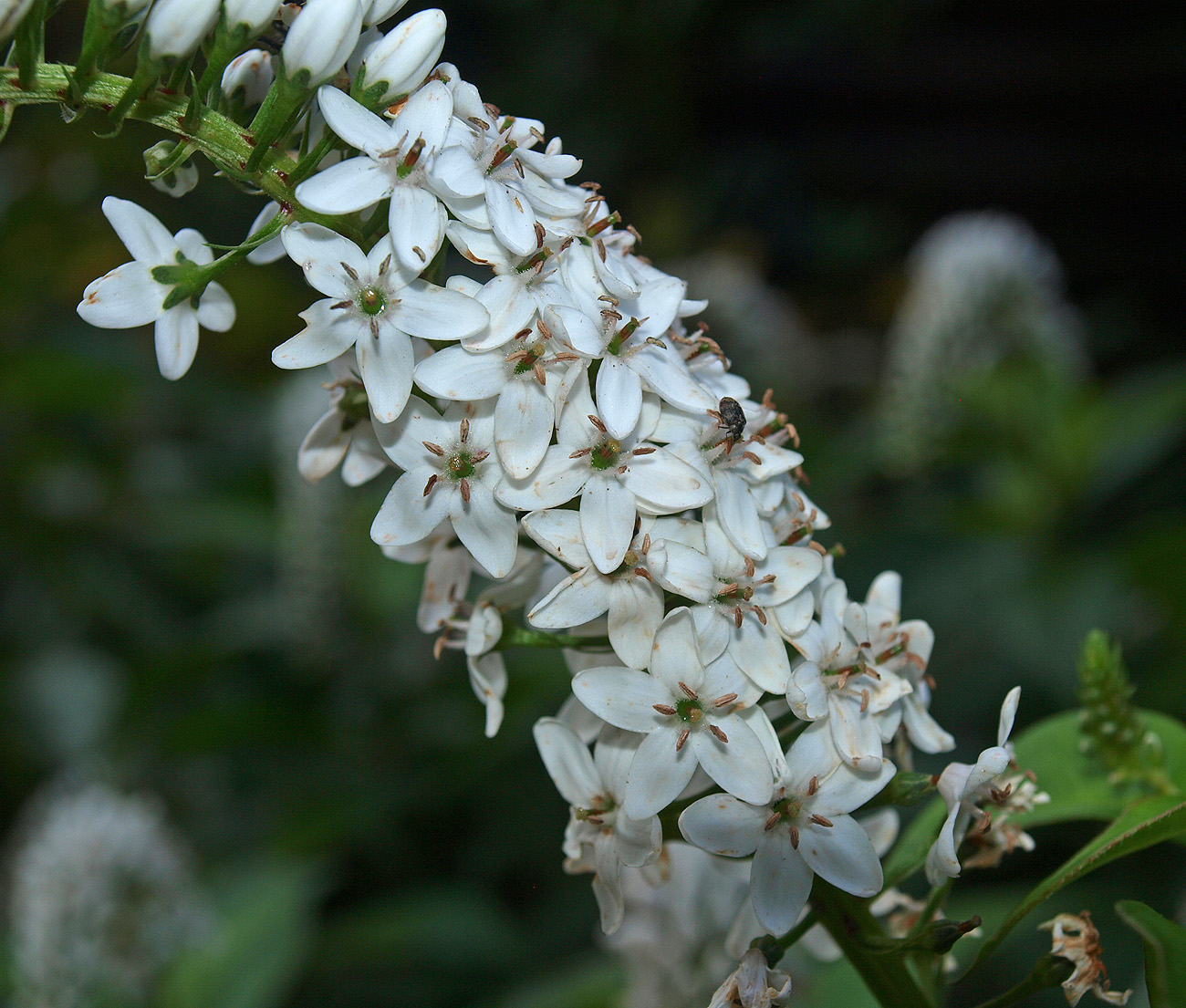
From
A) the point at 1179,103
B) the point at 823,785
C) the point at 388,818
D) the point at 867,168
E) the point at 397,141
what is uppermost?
the point at 867,168

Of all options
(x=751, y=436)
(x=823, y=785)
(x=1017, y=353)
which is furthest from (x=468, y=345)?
(x=1017, y=353)

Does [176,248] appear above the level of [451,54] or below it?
below

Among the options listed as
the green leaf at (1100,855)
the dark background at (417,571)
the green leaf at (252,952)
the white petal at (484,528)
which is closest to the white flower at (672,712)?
the white petal at (484,528)

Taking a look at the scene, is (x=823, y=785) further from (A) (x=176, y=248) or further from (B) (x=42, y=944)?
(B) (x=42, y=944)

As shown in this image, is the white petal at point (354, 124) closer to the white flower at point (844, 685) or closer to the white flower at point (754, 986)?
the white flower at point (844, 685)

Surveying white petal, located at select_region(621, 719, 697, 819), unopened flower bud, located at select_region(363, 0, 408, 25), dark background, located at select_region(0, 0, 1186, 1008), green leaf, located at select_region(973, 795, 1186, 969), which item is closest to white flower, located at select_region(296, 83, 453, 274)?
unopened flower bud, located at select_region(363, 0, 408, 25)

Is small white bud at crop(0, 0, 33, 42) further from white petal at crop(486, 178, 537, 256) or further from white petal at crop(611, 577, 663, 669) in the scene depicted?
white petal at crop(611, 577, 663, 669)

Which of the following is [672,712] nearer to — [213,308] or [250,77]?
[213,308]
